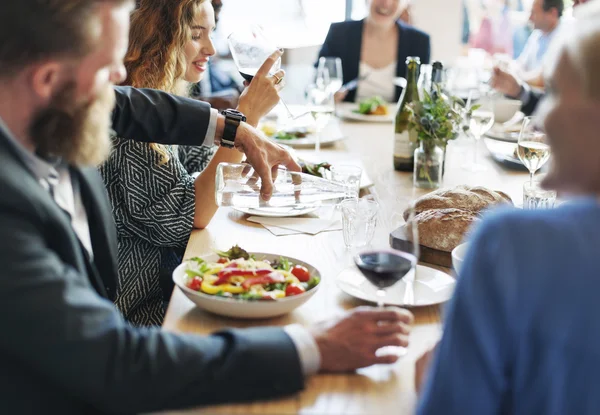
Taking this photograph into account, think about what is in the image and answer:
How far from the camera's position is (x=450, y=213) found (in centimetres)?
156

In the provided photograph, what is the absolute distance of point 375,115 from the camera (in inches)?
129

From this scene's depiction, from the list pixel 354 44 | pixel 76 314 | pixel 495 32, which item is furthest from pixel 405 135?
pixel 495 32

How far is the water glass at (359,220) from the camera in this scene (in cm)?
157

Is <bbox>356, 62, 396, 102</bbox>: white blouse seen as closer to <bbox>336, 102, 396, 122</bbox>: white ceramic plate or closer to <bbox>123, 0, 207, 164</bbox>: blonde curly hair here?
<bbox>336, 102, 396, 122</bbox>: white ceramic plate

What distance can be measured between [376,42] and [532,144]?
7.94ft

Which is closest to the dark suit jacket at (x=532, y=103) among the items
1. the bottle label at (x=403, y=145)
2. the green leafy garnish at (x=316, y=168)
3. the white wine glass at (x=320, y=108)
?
the white wine glass at (x=320, y=108)

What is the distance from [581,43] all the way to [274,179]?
1.11m

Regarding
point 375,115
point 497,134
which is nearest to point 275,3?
point 375,115

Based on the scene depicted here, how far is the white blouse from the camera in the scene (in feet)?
12.4

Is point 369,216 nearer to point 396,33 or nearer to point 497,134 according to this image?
point 497,134

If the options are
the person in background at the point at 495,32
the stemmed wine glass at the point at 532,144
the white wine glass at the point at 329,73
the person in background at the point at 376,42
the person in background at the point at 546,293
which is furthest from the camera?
the person in background at the point at 495,32

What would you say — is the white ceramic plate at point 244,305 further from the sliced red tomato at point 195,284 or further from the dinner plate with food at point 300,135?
the dinner plate with food at point 300,135

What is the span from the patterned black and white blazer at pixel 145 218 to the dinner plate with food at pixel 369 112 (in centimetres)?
142

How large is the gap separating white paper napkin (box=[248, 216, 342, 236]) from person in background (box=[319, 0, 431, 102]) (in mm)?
2356
